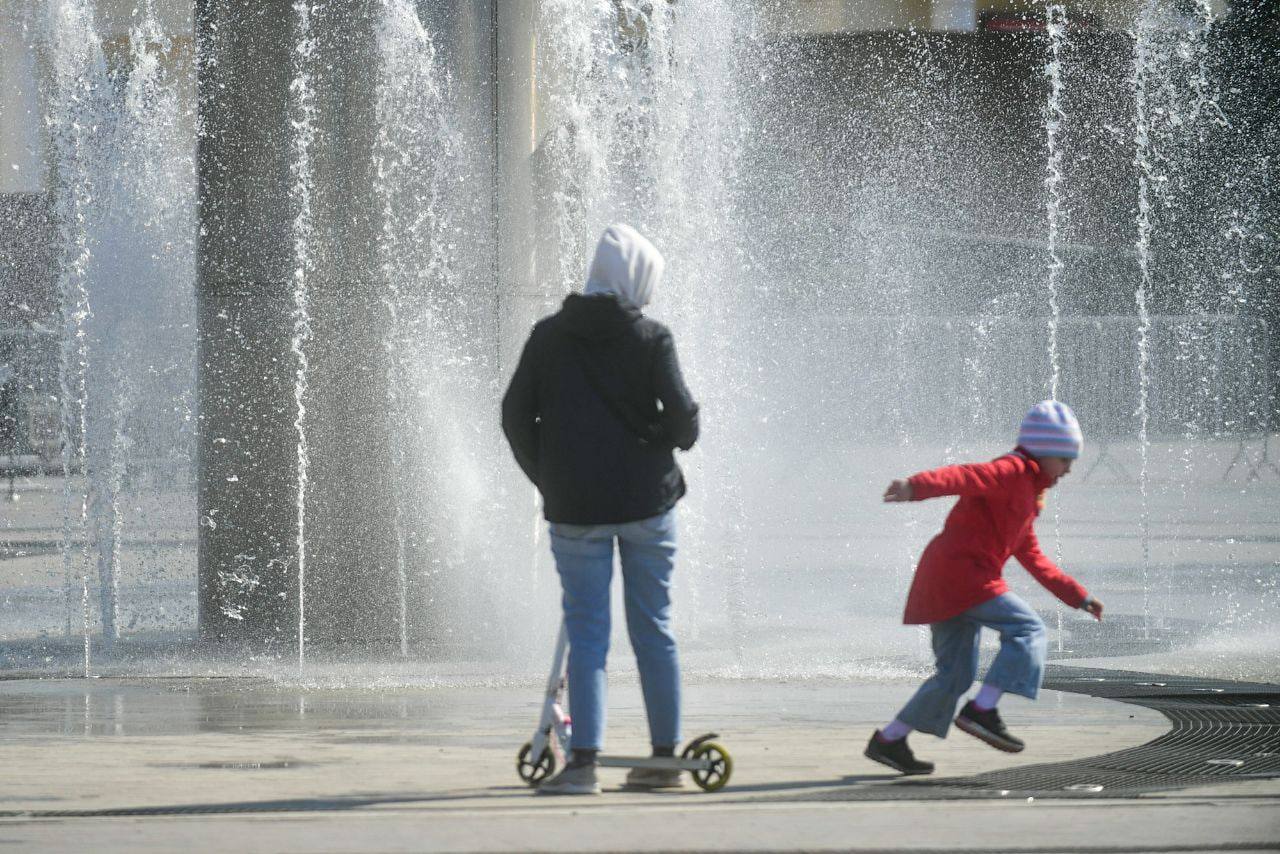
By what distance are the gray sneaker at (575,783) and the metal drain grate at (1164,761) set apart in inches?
19.1

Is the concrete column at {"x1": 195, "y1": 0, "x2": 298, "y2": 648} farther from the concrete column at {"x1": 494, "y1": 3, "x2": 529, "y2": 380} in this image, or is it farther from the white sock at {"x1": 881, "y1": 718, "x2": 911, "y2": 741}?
the white sock at {"x1": 881, "y1": 718, "x2": 911, "y2": 741}

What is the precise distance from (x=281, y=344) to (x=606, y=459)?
175 inches

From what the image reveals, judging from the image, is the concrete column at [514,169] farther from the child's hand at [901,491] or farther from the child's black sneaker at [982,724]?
the child's hand at [901,491]

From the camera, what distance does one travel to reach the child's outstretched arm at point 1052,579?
210 inches

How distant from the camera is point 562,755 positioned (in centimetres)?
508

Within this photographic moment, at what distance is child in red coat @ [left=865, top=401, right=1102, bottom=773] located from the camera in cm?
522

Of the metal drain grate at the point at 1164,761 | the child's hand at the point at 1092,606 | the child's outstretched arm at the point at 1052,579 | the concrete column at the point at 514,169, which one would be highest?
the concrete column at the point at 514,169

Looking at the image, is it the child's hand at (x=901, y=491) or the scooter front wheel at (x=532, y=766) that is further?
the scooter front wheel at (x=532, y=766)

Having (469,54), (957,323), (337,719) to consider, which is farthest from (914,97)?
(337,719)

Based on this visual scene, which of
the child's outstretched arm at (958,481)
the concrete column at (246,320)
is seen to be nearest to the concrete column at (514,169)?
the concrete column at (246,320)

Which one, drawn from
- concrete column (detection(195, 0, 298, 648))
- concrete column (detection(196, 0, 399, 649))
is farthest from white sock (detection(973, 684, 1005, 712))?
concrete column (detection(195, 0, 298, 648))

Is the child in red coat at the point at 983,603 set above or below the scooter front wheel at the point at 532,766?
above

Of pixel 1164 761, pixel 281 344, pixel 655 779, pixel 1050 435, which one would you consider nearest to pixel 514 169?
pixel 281 344

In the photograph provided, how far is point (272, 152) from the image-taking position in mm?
8922
